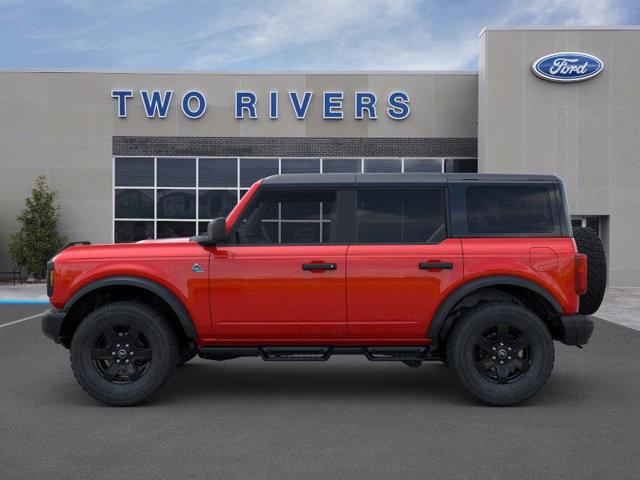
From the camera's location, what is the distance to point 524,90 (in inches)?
821

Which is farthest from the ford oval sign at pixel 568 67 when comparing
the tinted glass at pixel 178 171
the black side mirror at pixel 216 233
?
the black side mirror at pixel 216 233

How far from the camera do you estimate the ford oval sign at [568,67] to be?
20.7 m

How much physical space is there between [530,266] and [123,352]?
3.53 metres

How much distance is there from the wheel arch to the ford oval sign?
56.2 feet

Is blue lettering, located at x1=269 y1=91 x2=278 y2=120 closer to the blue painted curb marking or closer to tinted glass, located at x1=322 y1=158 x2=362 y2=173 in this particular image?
tinted glass, located at x1=322 y1=158 x2=362 y2=173

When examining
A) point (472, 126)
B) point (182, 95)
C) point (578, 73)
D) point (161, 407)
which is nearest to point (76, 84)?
point (182, 95)

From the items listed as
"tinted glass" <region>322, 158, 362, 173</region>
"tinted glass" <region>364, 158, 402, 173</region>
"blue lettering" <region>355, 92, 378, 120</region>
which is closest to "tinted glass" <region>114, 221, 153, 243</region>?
"tinted glass" <region>322, 158, 362, 173</region>

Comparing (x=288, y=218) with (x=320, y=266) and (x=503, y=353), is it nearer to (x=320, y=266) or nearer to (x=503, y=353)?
(x=320, y=266)

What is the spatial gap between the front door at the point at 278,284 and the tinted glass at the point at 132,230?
17.3 metres

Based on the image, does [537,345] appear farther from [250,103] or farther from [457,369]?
[250,103]

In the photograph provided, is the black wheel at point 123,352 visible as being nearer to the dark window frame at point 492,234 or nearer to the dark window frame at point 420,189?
the dark window frame at point 420,189

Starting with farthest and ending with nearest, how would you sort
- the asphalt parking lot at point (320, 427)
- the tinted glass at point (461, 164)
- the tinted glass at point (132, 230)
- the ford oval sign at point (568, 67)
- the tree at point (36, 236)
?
the tinted glass at point (132, 230), the tinted glass at point (461, 164), the tree at point (36, 236), the ford oval sign at point (568, 67), the asphalt parking lot at point (320, 427)

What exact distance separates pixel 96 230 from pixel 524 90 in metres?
13.9

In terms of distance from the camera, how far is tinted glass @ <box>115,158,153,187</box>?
2277 centimetres
